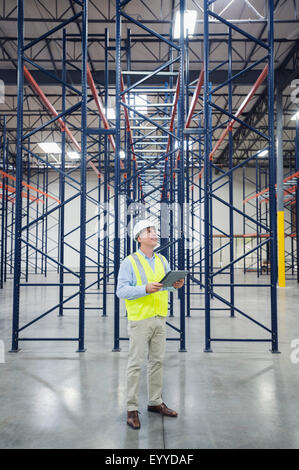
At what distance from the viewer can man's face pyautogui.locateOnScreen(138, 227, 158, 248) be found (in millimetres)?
3650

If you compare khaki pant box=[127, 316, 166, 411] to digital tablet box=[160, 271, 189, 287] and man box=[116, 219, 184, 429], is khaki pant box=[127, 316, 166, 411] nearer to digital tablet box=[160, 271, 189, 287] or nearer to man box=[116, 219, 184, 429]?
man box=[116, 219, 184, 429]

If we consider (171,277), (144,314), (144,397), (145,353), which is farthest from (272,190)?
(144,397)

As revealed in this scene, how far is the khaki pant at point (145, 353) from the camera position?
3398 mm

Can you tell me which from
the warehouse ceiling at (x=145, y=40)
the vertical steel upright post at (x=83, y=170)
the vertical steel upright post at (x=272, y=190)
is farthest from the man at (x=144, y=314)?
the warehouse ceiling at (x=145, y=40)

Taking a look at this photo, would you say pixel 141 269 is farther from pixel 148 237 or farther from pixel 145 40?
pixel 145 40

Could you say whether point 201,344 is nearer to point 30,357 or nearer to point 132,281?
point 30,357

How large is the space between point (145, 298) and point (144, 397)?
143 centimetres

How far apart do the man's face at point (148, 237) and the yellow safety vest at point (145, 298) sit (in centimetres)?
15

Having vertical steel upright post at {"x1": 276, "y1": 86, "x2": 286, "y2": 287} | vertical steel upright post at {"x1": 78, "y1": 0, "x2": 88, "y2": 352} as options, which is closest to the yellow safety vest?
vertical steel upright post at {"x1": 78, "y1": 0, "x2": 88, "y2": 352}

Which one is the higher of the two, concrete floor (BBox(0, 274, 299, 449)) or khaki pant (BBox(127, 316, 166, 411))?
khaki pant (BBox(127, 316, 166, 411))

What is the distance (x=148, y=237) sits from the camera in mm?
3652

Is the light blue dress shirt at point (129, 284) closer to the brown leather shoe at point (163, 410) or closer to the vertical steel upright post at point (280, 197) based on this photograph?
the brown leather shoe at point (163, 410)
